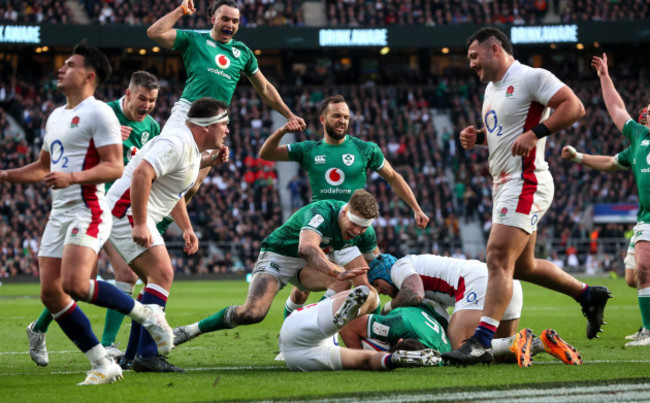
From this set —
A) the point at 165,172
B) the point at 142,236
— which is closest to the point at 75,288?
the point at 142,236

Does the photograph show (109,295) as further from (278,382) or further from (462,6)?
(462,6)

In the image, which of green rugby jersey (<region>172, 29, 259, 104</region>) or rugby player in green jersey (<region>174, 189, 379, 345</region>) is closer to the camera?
rugby player in green jersey (<region>174, 189, 379, 345</region>)

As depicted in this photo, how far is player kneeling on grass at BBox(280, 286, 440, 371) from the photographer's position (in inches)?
258

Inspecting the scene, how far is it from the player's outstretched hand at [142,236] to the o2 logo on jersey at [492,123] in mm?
3184

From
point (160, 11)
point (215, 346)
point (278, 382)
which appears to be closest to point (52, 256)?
point (278, 382)

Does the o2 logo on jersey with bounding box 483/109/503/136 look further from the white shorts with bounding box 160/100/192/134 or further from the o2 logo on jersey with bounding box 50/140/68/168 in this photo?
the o2 logo on jersey with bounding box 50/140/68/168

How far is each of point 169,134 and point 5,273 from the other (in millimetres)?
24170

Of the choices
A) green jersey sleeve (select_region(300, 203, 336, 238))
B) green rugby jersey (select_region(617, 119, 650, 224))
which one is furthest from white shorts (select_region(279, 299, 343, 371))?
green rugby jersey (select_region(617, 119, 650, 224))

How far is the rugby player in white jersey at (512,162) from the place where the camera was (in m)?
7.05

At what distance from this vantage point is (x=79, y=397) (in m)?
5.43

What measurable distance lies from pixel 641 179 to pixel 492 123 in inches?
121

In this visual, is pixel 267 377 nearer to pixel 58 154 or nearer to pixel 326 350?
pixel 326 350

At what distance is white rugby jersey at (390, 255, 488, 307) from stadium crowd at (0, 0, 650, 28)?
3350 cm

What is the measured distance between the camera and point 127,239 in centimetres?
740
